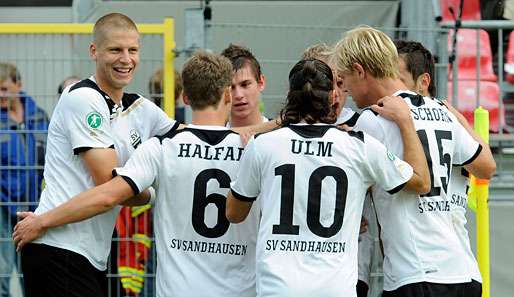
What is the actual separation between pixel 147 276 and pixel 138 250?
0.56 ft

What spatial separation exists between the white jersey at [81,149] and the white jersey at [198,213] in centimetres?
27

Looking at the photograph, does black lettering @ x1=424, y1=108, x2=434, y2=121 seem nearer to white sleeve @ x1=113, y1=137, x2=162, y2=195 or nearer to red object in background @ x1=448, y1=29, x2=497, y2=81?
white sleeve @ x1=113, y1=137, x2=162, y2=195

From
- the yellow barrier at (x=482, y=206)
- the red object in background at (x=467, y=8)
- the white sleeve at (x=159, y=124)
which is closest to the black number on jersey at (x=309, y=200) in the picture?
the white sleeve at (x=159, y=124)

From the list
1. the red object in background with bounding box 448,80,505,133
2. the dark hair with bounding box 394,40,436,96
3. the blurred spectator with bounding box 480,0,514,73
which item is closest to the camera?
the dark hair with bounding box 394,40,436,96

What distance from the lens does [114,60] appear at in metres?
4.90

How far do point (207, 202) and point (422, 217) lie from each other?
948 mm

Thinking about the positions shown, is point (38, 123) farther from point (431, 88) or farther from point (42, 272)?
point (431, 88)

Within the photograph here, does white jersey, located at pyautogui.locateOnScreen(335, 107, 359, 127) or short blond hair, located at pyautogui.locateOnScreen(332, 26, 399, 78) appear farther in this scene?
white jersey, located at pyautogui.locateOnScreen(335, 107, 359, 127)

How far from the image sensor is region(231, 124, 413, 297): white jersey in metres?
4.33

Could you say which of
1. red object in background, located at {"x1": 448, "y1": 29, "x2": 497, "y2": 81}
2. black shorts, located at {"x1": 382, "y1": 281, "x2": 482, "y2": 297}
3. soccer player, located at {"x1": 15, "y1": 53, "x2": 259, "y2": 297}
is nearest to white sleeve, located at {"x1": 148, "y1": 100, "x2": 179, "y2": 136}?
soccer player, located at {"x1": 15, "y1": 53, "x2": 259, "y2": 297}

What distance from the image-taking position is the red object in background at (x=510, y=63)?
7648 mm

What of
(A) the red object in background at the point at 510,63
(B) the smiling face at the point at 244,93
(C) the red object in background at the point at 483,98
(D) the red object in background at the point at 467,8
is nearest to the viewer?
(B) the smiling face at the point at 244,93

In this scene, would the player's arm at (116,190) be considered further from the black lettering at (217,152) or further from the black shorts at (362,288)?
the black shorts at (362,288)

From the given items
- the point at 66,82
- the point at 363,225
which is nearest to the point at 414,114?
the point at 363,225
